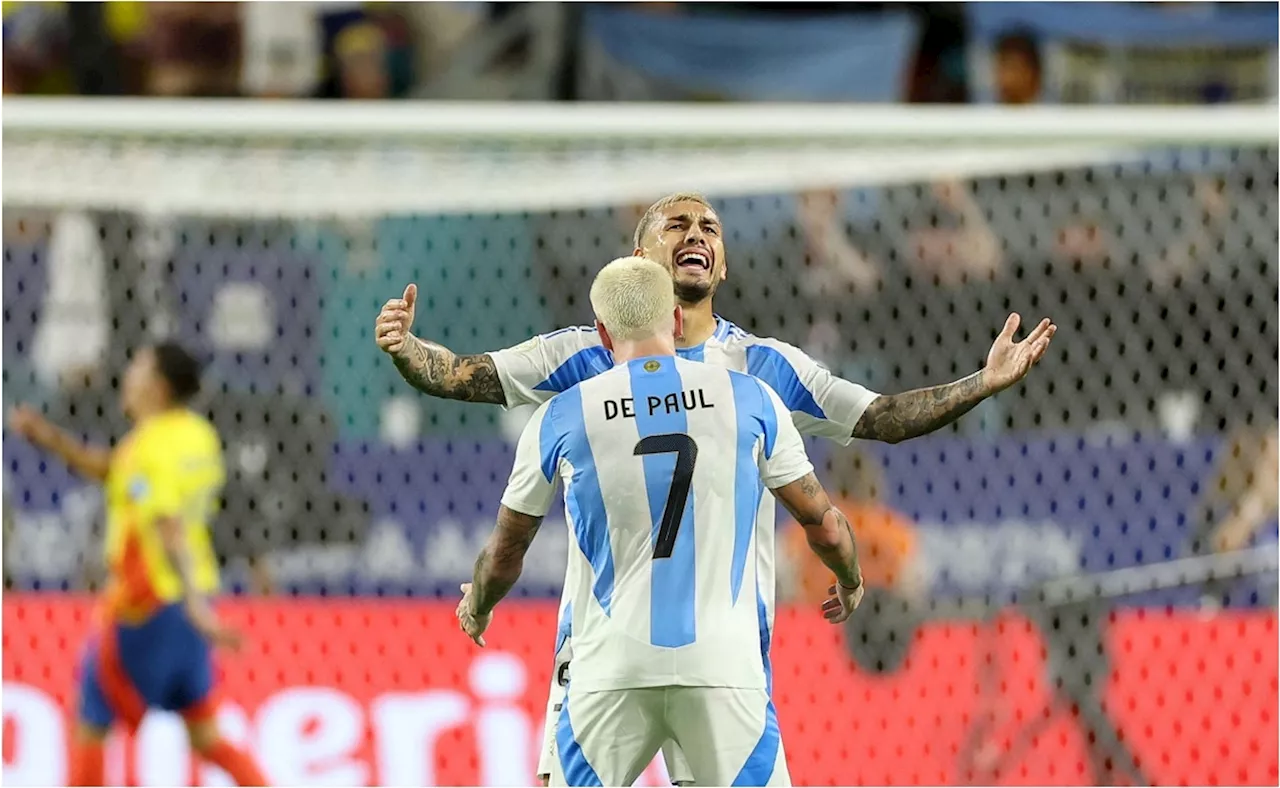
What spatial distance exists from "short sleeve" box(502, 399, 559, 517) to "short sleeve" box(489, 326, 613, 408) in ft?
0.90

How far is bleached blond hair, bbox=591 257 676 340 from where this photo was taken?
10.7 feet

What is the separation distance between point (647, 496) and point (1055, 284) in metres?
3.82

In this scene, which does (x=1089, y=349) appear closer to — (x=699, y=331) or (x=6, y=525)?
(x=699, y=331)

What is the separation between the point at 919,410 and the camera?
3.55m

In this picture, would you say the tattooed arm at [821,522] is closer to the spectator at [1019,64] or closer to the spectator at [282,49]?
the spectator at [1019,64]

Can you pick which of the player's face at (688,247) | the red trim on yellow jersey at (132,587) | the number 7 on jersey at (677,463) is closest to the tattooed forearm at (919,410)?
the player's face at (688,247)

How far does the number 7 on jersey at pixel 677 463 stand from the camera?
128 inches

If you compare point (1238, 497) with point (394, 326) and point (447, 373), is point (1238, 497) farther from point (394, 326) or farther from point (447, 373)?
point (394, 326)

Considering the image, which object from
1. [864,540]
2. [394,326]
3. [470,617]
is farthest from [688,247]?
[864,540]

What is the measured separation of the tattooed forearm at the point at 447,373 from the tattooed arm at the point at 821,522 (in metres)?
0.60

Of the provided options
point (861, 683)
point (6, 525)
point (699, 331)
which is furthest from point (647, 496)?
point (6, 525)

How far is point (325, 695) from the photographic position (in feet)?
20.7

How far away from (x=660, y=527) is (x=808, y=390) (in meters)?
0.57

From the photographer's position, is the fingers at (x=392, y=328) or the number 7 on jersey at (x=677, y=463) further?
the fingers at (x=392, y=328)
